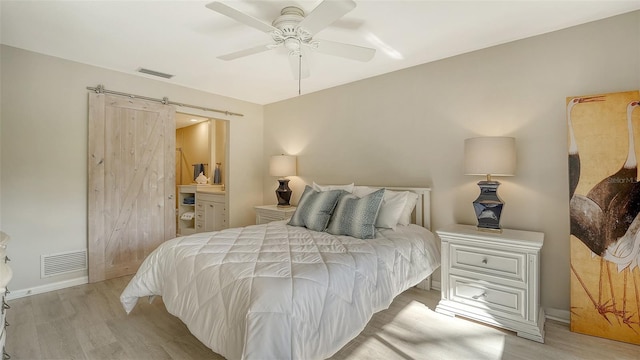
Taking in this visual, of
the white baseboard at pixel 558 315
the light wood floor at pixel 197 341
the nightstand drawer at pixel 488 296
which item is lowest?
the light wood floor at pixel 197 341

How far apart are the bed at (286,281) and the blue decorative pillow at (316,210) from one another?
0.03 metres

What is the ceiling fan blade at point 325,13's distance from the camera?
5.32 ft

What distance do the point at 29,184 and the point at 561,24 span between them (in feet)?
16.4

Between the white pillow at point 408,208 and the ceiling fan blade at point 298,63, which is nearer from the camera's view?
the ceiling fan blade at point 298,63

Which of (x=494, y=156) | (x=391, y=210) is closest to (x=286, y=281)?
(x=391, y=210)

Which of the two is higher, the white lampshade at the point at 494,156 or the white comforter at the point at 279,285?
the white lampshade at the point at 494,156

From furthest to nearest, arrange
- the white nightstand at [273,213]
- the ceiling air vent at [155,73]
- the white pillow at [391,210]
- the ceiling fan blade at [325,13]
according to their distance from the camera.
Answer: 1. the white nightstand at [273,213]
2. the ceiling air vent at [155,73]
3. the white pillow at [391,210]
4. the ceiling fan blade at [325,13]

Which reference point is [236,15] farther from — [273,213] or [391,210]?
[273,213]

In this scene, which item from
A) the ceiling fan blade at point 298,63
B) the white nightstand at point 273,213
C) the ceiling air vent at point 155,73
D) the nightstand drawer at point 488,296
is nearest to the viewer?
the nightstand drawer at point 488,296

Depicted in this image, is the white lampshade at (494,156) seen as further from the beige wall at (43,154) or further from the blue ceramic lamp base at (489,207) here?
the beige wall at (43,154)

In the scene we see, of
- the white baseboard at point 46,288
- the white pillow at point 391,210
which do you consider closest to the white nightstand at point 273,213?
the white pillow at point 391,210

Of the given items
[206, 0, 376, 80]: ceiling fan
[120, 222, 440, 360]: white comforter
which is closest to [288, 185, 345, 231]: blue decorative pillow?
[120, 222, 440, 360]: white comforter

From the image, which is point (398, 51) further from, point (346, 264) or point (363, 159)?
point (346, 264)

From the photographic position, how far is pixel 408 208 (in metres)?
2.89
